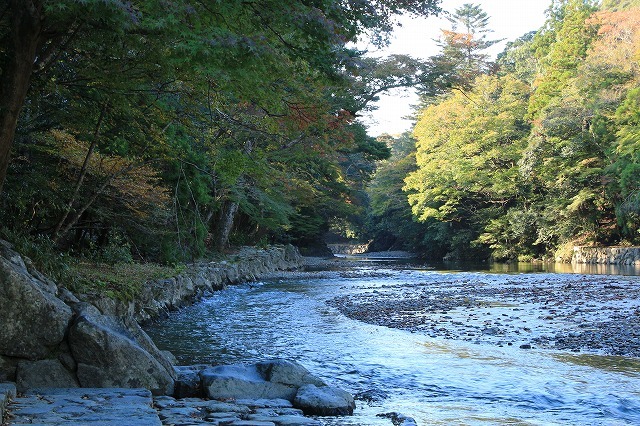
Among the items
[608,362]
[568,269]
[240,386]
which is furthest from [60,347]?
[568,269]

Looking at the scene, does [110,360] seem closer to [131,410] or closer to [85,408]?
[85,408]

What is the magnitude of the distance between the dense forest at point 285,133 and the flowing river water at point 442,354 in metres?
2.15

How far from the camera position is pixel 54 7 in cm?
488

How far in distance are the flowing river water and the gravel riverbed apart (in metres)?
0.05

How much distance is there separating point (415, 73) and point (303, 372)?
62.5 feet

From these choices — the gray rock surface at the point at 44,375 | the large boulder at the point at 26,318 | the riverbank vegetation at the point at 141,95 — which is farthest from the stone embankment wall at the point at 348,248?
the gray rock surface at the point at 44,375

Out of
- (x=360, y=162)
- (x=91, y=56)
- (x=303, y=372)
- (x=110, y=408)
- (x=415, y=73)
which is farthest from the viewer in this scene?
(x=360, y=162)

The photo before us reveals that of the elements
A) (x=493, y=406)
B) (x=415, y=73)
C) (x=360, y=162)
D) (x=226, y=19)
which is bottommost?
(x=493, y=406)

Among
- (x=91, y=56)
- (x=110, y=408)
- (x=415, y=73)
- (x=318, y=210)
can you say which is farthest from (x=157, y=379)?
(x=318, y=210)

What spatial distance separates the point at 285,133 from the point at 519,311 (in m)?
6.00

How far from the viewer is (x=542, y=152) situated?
3284cm

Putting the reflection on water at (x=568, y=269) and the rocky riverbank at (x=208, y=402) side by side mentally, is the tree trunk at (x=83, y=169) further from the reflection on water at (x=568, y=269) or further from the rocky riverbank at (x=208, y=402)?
the reflection on water at (x=568, y=269)

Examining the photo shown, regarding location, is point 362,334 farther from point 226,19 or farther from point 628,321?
point 226,19

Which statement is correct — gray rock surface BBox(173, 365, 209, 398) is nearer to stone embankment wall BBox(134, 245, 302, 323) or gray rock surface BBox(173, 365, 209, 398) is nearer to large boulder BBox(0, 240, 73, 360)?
large boulder BBox(0, 240, 73, 360)
